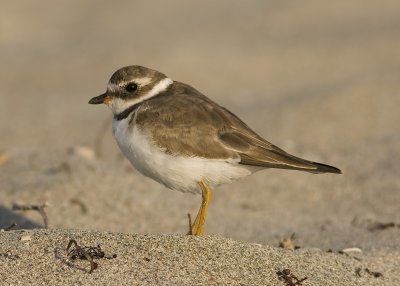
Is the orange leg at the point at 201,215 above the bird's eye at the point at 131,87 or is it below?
below

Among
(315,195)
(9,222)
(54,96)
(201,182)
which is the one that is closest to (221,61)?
(54,96)

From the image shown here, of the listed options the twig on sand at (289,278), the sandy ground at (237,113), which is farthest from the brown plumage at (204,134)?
the twig on sand at (289,278)

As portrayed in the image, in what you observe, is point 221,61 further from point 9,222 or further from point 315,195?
point 9,222

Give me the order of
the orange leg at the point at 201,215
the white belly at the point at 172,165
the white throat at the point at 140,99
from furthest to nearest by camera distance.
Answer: the white throat at the point at 140,99, the orange leg at the point at 201,215, the white belly at the point at 172,165

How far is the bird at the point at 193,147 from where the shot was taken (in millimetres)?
5090

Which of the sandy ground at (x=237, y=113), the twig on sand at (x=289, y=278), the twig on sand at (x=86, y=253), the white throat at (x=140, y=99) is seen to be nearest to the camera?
the twig on sand at (x=86, y=253)

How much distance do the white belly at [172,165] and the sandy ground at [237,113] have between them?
489mm

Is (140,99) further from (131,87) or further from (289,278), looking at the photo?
(289,278)

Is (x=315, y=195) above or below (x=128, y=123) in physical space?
Result: below

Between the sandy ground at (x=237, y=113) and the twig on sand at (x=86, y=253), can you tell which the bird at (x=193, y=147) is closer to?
the sandy ground at (x=237, y=113)

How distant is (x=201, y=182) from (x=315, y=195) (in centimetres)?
292

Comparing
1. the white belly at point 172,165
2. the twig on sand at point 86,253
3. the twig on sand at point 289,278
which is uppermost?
the white belly at point 172,165

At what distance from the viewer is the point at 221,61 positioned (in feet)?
44.0

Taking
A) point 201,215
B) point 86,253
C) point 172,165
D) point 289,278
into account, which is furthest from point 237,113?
point 86,253
